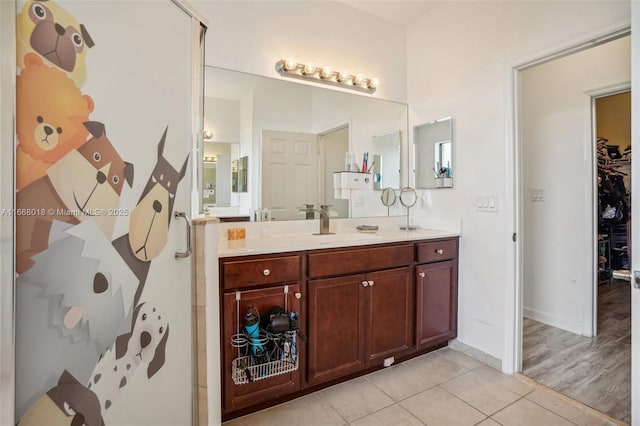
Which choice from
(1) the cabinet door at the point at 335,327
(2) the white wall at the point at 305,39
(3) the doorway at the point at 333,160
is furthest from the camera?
(3) the doorway at the point at 333,160

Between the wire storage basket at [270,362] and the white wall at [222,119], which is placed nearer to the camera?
the wire storage basket at [270,362]

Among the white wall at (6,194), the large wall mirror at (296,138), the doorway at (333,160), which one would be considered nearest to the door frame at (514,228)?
the large wall mirror at (296,138)

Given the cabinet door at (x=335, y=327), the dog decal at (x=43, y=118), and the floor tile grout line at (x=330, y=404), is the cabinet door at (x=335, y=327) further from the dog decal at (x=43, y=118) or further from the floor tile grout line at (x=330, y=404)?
the dog decal at (x=43, y=118)

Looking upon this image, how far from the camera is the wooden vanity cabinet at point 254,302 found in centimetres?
168

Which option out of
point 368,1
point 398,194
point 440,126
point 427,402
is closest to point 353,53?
point 368,1

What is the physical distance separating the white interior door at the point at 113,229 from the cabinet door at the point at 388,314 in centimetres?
114

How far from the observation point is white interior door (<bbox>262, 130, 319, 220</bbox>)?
244cm

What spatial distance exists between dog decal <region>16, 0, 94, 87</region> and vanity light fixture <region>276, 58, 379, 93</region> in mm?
1586

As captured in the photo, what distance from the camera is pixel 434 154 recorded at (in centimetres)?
280

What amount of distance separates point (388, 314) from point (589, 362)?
1521 millimetres

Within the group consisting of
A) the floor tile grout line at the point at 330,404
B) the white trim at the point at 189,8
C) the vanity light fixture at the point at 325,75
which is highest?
the vanity light fixture at the point at 325,75

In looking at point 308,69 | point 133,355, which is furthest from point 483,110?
point 133,355

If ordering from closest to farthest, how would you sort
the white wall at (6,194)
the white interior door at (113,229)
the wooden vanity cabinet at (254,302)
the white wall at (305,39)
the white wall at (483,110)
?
the white wall at (6,194), the white interior door at (113,229), the wooden vanity cabinet at (254,302), the white wall at (483,110), the white wall at (305,39)

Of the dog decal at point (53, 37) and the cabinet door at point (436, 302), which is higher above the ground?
the dog decal at point (53, 37)
